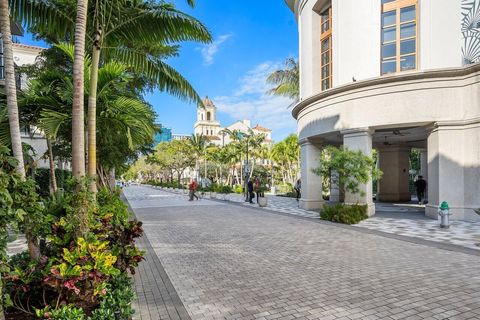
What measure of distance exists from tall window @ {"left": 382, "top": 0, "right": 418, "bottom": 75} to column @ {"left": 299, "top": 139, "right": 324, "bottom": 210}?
546cm

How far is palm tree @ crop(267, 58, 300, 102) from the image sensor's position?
2459 centimetres

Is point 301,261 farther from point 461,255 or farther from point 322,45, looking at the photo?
point 322,45

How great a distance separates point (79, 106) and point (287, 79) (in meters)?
22.1

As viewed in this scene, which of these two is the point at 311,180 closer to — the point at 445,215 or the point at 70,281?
the point at 445,215

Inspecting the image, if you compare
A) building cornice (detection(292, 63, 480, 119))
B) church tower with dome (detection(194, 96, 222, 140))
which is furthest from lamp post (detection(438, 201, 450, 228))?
church tower with dome (detection(194, 96, 222, 140))

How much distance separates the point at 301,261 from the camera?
7.05 m

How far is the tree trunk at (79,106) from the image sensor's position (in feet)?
14.3

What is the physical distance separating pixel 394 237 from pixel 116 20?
9648mm

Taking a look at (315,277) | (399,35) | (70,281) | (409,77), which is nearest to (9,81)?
(70,281)

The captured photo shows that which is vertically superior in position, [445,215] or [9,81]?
[9,81]

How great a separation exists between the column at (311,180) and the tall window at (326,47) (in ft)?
11.2

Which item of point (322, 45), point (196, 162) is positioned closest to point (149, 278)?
point (322, 45)

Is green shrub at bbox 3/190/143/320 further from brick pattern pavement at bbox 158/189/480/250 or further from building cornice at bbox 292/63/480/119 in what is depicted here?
building cornice at bbox 292/63/480/119

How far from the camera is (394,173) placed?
22234mm
